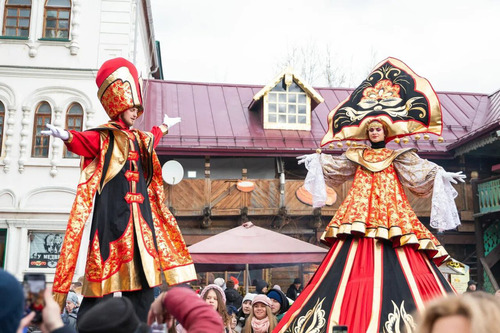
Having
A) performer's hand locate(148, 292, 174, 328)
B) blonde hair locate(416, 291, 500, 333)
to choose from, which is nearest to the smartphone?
performer's hand locate(148, 292, 174, 328)

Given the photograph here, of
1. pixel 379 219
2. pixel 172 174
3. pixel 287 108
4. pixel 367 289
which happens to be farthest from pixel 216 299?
pixel 287 108

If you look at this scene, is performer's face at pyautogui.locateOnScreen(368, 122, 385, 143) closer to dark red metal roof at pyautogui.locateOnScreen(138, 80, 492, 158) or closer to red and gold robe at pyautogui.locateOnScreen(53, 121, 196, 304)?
red and gold robe at pyautogui.locateOnScreen(53, 121, 196, 304)

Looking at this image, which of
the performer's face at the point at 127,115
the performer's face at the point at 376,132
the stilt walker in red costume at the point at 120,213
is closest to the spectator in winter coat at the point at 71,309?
the stilt walker in red costume at the point at 120,213

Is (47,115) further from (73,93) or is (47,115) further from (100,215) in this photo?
(100,215)

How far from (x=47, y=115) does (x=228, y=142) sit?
4682mm

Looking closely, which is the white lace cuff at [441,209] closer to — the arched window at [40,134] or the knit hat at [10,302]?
the knit hat at [10,302]

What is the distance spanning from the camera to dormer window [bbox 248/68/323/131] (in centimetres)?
1727

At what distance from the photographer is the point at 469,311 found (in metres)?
1.50

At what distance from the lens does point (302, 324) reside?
514 cm

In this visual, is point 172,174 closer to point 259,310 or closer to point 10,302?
point 259,310

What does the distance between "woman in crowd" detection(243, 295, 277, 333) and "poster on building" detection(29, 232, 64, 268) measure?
9605 millimetres

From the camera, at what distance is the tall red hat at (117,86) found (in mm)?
4840

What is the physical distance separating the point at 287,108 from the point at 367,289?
12.7 m

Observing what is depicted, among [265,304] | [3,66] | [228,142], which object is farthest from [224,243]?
[3,66]
